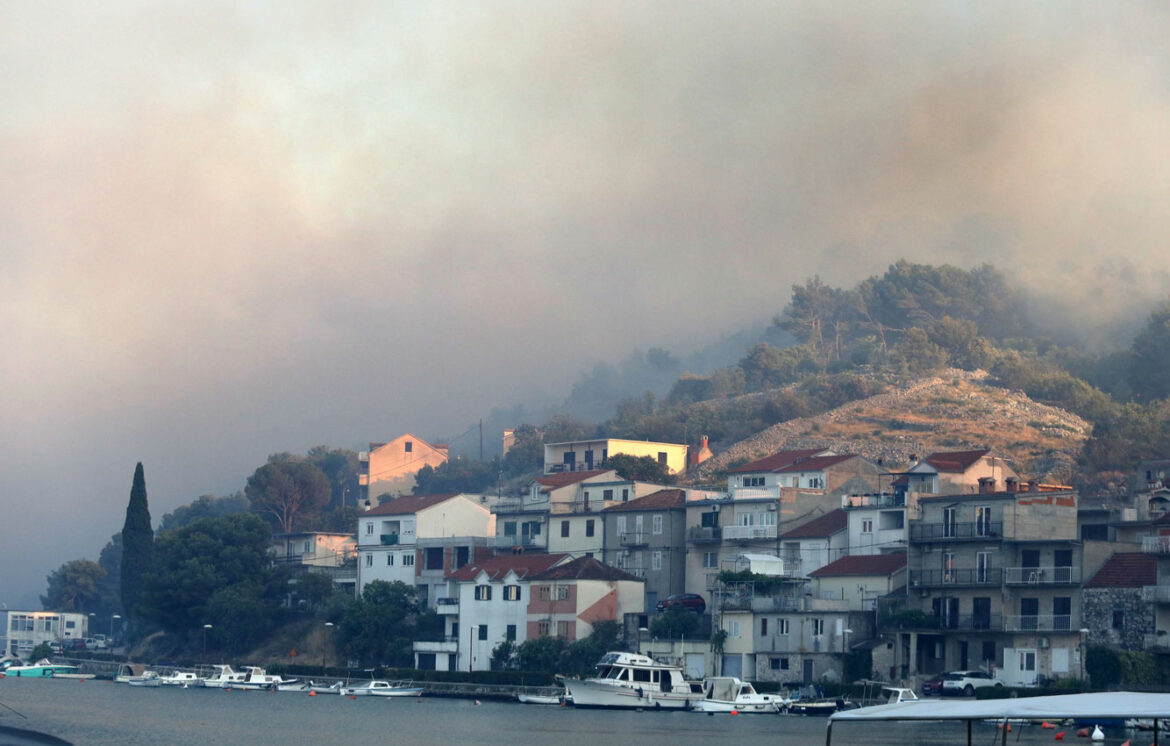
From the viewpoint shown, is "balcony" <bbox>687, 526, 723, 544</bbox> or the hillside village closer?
the hillside village

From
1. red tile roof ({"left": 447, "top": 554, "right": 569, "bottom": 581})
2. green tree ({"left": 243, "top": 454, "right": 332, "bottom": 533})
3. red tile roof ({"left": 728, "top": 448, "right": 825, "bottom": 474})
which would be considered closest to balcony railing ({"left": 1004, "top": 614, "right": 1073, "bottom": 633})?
red tile roof ({"left": 447, "top": 554, "right": 569, "bottom": 581})

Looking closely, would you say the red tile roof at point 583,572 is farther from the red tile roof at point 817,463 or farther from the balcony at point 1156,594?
the balcony at point 1156,594

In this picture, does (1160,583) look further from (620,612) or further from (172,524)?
(172,524)

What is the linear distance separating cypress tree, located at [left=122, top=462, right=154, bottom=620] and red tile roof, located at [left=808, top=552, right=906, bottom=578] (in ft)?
213

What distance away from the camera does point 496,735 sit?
65688 mm

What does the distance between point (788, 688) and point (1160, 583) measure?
19.5 metres

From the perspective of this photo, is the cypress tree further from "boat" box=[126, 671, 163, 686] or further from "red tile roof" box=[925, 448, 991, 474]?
"red tile roof" box=[925, 448, 991, 474]

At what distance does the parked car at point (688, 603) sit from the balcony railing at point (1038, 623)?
2095 cm

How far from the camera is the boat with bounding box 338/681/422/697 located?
9300cm

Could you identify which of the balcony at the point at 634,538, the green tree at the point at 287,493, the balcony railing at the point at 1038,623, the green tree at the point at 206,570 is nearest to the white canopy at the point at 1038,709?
the balcony railing at the point at 1038,623

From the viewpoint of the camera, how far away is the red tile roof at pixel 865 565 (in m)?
83.9

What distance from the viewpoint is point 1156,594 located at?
72625mm

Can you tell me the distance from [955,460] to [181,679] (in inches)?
2119

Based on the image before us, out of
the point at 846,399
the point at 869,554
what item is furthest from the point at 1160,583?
the point at 846,399
